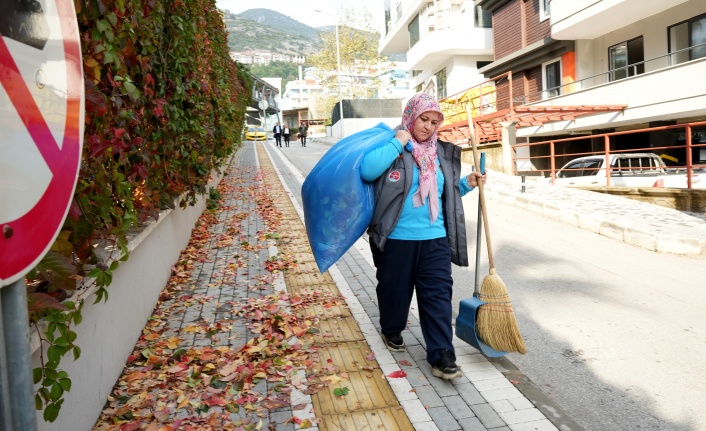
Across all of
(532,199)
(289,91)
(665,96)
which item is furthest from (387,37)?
(289,91)

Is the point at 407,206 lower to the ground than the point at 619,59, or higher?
lower

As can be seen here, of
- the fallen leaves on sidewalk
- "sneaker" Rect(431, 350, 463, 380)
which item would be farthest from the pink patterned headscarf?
the fallen leaves on sidewalk

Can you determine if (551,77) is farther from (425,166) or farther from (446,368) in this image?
(446,368)

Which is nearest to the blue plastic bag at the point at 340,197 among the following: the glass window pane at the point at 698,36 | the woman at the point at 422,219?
the woman at the point at 422,219


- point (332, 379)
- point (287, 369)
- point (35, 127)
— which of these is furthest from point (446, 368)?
point (35, 127)

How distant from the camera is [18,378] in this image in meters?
1.26

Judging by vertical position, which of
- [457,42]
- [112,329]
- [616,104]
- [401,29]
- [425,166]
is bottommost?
[112,329]

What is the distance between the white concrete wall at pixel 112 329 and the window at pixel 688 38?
706 inches

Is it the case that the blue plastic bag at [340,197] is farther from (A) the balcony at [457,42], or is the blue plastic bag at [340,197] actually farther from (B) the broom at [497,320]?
(A) the balcony at [457,42]

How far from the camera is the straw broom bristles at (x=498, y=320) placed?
4246 mm

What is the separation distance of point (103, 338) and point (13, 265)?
3.05 m

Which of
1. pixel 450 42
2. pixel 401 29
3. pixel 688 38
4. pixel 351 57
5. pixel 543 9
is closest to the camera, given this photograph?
pixel 688 38

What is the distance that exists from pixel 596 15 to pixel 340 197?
62.7 ft

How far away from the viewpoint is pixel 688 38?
63.0 feet
